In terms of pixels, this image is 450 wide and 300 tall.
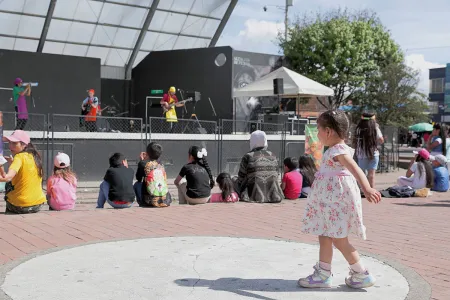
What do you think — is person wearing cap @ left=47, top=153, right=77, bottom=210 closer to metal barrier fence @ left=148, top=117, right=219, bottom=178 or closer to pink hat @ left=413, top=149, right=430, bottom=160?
pink hat @ left=413, top=149, right=430, bottom=160

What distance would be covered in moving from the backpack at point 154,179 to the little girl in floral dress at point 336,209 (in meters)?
4.72

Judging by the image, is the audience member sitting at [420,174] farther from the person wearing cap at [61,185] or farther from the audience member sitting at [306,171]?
the person wearing cap at [61,185]

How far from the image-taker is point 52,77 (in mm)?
25938

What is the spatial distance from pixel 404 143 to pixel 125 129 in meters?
44.2

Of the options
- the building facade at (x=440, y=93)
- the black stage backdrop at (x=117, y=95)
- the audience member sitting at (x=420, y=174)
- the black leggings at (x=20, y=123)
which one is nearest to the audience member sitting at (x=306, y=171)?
the audience member sitting at (x=420, y=174)

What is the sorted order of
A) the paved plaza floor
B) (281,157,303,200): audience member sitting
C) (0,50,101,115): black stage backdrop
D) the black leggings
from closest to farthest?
the paved plaza floor
(281,157,303,200): audience member sitting
the black leggings
(0,50,101,115): black stage backdrop

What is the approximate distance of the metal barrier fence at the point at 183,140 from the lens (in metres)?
17.6

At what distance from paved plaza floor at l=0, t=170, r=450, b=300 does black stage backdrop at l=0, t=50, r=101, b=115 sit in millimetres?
18485

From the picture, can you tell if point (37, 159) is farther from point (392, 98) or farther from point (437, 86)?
point (437, 86)

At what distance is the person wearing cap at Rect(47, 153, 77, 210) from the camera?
8.23 m

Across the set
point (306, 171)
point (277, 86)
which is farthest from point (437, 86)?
point (306, 171)

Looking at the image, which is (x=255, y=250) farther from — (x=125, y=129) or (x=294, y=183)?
(x=125, y=129)

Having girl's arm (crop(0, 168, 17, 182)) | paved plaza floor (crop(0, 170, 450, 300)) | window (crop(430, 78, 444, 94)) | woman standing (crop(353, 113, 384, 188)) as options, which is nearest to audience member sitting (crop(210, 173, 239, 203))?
paved plaza floor (crop(0, 170, 450, 300))

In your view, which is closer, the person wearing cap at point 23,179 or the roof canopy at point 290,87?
the person wearing cap at point 23,179
